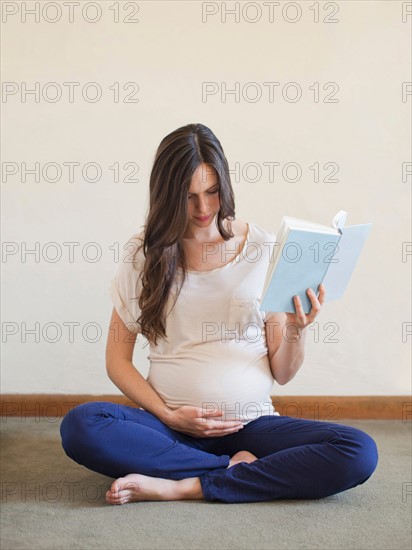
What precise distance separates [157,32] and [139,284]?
1.13 metres

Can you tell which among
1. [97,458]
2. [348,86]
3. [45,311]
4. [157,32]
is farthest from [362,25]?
[97,458]

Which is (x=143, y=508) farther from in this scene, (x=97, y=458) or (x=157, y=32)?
(x=157, y=32)

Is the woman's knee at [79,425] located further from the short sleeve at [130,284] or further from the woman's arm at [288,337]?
the woman's arm at [288,337]

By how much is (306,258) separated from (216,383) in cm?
42

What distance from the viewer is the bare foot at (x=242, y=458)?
6.60ft

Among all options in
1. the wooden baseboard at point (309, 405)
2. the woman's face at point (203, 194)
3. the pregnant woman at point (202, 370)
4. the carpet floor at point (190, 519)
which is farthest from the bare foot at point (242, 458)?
the wooden baseboard at point (309, 405)

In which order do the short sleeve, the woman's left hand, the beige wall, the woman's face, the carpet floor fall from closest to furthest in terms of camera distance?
the carpet floor → the woman's left hand → the woman's face → the short sleeve → the beige wall

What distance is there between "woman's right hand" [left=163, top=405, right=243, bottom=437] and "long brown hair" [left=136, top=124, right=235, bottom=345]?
21 cm

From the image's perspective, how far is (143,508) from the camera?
6.24 ft

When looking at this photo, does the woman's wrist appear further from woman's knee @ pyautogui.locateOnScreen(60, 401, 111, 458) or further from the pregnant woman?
woman's knee @ pyautogui.locateOnScreen(60, 401, 111, 458)

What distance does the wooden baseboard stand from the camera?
2.98m

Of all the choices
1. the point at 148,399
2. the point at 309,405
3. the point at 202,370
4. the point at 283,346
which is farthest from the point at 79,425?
the point at 309,405

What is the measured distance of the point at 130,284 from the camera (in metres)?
2.15

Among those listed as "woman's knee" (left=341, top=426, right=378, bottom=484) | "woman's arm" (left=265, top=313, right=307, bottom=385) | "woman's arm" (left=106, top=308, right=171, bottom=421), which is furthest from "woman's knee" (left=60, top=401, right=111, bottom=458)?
"woman's knee" (left=341, top=426, right=378, bottom=484)
